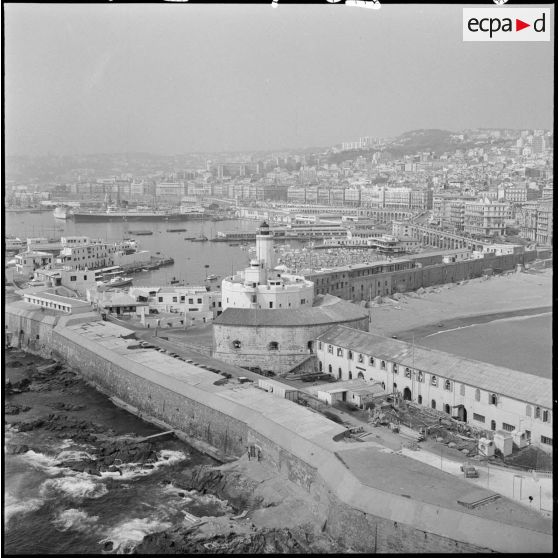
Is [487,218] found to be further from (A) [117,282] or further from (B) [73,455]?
(B) [73,455]

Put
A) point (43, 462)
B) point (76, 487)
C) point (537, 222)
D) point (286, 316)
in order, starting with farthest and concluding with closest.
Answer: point (537, 222), point (286, 316), point (43, 462), point (76, 487)

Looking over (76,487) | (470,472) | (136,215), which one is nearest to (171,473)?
(76,487)

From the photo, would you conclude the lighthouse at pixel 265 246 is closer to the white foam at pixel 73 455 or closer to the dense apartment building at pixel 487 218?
the white foam at pixel 73 455

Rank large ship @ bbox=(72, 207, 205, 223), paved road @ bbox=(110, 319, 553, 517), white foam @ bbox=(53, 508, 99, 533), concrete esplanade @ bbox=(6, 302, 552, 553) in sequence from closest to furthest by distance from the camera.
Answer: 1. concrete esplanade @ bbox=(6, 302, 552, 553)
2. paved road @ bbox=(110, 319, 553, 517)
3. white foam @ bbox=(53, 508, 99, 533)
4. large ship @ bbox=(72, 207, 205, 223)

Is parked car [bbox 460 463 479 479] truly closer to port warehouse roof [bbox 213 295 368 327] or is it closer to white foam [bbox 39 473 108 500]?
white foam [bbox 39 473 108 500]

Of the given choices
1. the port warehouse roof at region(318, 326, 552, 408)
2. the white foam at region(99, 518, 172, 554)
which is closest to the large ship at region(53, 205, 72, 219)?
the port warehouse roof at region(318, 326, 552, 408)

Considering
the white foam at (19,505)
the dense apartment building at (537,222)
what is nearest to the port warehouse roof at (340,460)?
the white foam at (19,505)

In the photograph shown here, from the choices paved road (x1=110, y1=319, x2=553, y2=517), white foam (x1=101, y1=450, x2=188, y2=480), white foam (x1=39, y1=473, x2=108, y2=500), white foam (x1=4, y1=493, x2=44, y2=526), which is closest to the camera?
paved road (x1=110, y1=319, x2=553, y2=517)

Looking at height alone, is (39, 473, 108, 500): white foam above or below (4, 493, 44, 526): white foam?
above
